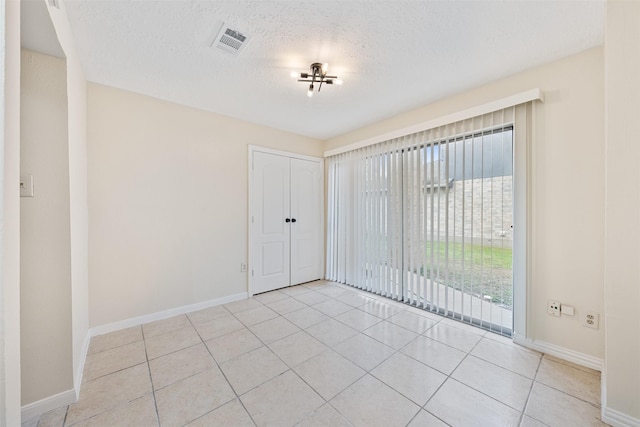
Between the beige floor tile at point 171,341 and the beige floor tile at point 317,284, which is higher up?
the beige floor tile at point 317,284

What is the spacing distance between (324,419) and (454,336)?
5.10 feet

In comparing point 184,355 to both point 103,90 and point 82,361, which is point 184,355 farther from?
point 103,90

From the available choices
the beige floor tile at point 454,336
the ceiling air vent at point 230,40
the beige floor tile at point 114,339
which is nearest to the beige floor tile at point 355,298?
the beige floor tile at point 454,336

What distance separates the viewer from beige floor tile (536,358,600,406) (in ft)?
5.28

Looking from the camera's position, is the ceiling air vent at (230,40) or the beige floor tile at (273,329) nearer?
the ceiling air vent at (230,40)

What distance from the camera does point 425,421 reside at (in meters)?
1.41

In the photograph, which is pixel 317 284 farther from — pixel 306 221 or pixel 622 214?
pixel 622 214

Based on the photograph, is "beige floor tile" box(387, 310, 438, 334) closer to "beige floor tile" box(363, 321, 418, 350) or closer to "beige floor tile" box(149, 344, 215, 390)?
"beige floor tile" box(363, 321, 418, 350)

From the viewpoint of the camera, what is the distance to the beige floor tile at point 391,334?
224 centimetres

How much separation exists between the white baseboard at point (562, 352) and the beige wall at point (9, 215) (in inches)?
121

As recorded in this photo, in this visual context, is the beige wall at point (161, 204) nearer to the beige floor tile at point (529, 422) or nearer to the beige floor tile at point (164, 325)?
the beige floor tile at point (164, 325)

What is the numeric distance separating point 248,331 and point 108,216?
1780 millimetres

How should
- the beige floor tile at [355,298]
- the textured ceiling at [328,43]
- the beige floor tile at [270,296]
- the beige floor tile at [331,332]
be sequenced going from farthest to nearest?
1. the beige floor tile at [270,296]
2. the beige floor tile at [355,298]
3. the beige floor tile at [331,332]
4. the textured ceiling at [328,43]

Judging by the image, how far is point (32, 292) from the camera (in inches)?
56.6
